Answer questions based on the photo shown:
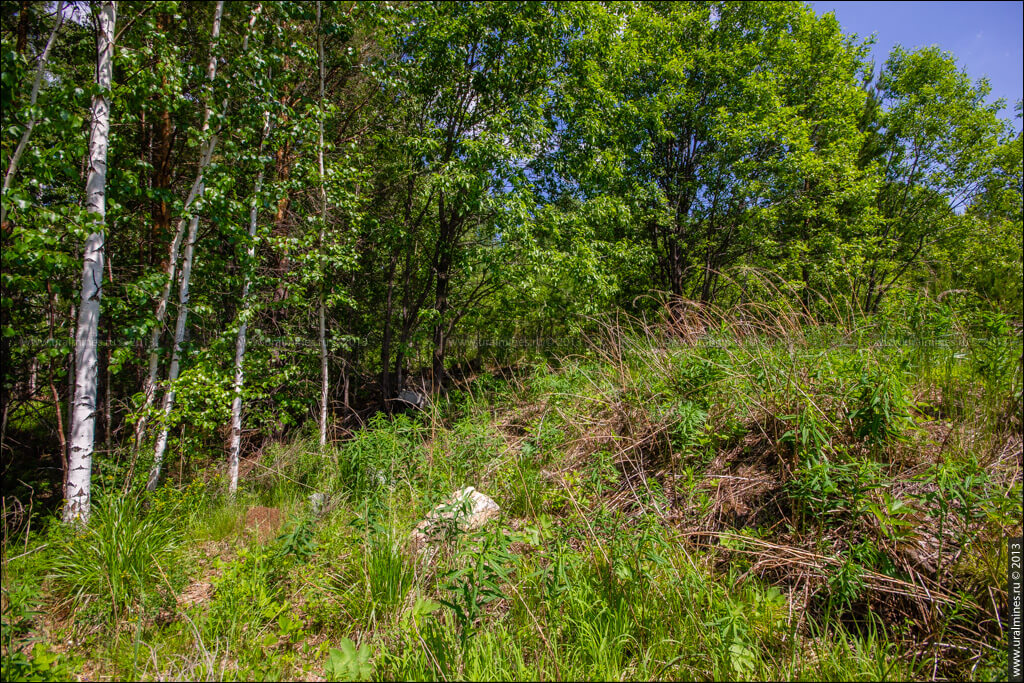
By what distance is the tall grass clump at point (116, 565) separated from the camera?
8.48 feet

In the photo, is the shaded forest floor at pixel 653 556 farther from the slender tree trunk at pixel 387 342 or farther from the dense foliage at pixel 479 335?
the slender tree trunk at pixel 387 342

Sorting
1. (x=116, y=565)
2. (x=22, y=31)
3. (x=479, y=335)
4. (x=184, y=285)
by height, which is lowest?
(x=116, y=565)

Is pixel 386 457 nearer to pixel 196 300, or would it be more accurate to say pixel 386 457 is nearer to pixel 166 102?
pixel 196 300

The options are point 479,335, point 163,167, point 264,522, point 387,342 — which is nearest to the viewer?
point 264,522

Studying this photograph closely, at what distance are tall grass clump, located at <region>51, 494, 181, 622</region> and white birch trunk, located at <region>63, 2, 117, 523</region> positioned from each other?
77 centimetres

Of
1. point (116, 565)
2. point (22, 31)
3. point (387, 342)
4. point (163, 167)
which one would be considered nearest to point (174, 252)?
point (163, 167)

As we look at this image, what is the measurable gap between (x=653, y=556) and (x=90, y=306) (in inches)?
196

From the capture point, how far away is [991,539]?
6.81ft

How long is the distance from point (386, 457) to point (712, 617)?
3494 mm

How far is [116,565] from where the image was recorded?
2.74m

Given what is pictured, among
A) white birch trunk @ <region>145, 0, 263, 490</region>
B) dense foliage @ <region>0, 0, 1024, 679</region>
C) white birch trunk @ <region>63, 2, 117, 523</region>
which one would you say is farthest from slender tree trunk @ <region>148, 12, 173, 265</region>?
white birch trunk @ <region>63, 2, 117, 523</region>

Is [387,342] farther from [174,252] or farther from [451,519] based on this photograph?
[451,519]

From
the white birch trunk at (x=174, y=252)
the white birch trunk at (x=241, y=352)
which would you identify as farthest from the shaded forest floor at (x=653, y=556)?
the white birch trunk at (x=241, y=352)

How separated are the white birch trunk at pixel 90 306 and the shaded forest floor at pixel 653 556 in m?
0.52
